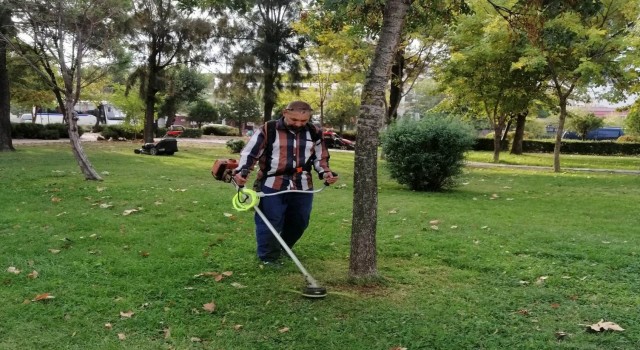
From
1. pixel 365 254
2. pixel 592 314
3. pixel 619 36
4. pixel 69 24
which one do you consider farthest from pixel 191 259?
pixel 619 36

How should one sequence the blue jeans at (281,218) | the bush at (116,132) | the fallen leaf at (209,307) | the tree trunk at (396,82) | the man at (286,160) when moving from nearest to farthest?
the fallen leaf at (209,307) < the man at (286,160) < the blue jeans at (281,218) < the tree trunk at (396,82) < the bush at (116,132)

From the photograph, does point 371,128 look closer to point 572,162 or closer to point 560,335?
point 560,335

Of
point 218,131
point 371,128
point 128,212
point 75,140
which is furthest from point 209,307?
point 218,131

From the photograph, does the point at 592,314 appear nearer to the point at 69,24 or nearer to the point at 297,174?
the point at 297,174

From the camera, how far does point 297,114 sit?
15.3ft

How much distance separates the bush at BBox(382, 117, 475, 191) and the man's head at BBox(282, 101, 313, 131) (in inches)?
247

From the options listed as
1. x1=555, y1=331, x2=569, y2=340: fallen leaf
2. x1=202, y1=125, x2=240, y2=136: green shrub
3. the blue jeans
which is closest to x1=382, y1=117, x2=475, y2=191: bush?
the blue jeans

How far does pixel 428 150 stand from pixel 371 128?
22.4 ft

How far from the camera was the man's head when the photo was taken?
4.67m

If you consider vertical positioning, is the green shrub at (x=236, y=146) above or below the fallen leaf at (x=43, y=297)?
above

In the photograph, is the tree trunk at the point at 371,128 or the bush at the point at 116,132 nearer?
the tree trunk at the point at 371,128

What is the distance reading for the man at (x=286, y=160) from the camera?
4723 mm

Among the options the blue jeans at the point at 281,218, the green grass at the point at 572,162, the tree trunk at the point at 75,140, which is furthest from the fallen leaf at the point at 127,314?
the green grass at the point at 572,162

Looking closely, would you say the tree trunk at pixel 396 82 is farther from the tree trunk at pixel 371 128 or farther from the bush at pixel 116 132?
the bush at pixel 116 132
